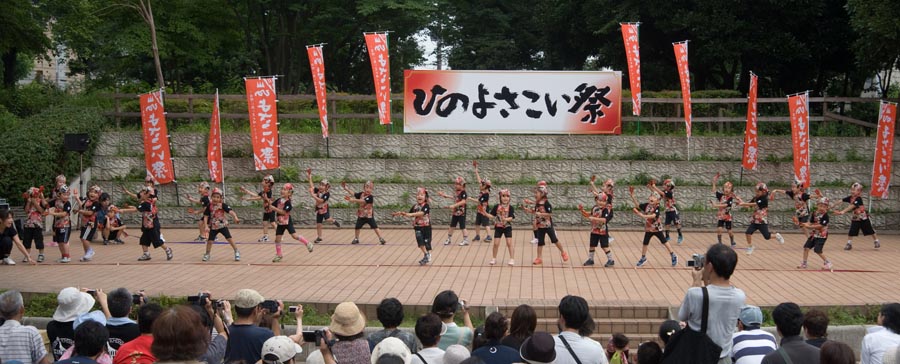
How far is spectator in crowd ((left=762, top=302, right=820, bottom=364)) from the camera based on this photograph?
18.1 feet

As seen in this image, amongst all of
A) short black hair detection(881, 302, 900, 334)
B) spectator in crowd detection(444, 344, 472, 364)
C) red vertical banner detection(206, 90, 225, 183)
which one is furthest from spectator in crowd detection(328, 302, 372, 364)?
red vertical banner detection(206, 90, 225, 183)

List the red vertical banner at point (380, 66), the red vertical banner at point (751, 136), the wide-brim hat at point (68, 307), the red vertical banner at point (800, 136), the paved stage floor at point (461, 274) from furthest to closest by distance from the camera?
1. the red vertical banner at point (380, 66)
2. the red vertical banner at point (751, 136)
3. the red vertical banner at point (800, 136)
4. the paved stage floor at point (461, 274)
5. the wide-brim hat at point (68, 307)

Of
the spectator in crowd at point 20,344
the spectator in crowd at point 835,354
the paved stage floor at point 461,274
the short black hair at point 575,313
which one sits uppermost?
the short black hair at point 575,313

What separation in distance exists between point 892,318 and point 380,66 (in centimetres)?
1661

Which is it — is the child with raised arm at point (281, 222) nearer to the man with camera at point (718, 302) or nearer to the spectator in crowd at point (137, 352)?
the spectator in crowd at point (137, 352)

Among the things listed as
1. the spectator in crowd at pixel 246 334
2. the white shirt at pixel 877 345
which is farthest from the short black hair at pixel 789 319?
the spectator in crowd at pixel 246 334

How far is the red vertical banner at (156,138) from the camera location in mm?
21531

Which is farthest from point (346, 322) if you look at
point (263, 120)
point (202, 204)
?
point (263, 120)

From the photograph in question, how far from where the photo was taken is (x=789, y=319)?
5.98m

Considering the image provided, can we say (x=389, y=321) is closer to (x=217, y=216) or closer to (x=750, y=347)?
(x=750, y=347)

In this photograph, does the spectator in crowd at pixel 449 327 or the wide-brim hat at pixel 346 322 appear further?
the spectator in crowd at pixel 449 327

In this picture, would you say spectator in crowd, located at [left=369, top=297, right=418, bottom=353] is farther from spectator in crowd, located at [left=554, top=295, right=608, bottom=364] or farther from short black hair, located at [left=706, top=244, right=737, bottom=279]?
short black hair, located at [left=706, top=244, right=737, bottom=279]

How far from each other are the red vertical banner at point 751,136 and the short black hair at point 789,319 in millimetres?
15807

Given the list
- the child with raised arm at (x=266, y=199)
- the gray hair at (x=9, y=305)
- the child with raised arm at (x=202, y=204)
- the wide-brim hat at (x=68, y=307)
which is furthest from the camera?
the child with raised arm at (x=266, y=199)
